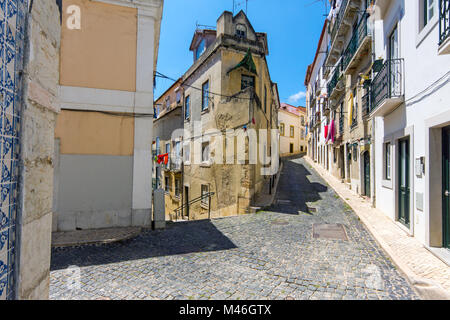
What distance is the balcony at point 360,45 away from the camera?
10.8 m

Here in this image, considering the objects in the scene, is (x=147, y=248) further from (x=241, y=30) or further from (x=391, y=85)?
(x=241, y=30)

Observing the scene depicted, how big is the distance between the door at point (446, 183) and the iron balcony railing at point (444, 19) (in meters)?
1.81

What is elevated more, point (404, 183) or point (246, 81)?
point (246, 81)

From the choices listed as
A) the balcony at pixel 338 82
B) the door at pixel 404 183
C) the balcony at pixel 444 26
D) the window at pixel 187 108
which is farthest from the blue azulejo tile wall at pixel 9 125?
the balcony at pixel 338 82

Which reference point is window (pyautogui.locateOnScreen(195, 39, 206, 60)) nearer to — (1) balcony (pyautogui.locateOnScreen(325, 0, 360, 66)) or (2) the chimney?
(2) the chimney

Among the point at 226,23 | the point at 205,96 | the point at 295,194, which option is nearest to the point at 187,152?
the point at 205,96

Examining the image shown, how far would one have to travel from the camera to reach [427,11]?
5602 mm

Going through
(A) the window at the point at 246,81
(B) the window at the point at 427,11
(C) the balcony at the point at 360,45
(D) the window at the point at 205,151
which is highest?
(C) the balcony at the point at 360,45

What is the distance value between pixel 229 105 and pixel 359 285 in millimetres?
9134

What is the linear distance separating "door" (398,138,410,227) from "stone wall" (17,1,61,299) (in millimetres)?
8210

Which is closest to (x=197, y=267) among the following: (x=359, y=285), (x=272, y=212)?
(x=359, y=285)

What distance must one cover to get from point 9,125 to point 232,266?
13.7 ft

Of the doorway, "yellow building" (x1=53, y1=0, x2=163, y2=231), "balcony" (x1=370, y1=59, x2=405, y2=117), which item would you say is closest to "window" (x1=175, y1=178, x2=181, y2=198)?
"yellow building" (x1=53, y1=0, x2=163, y2=231)

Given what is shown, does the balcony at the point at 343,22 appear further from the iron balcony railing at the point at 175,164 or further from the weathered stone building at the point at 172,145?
the iron balcony railing at the point at 175,164
